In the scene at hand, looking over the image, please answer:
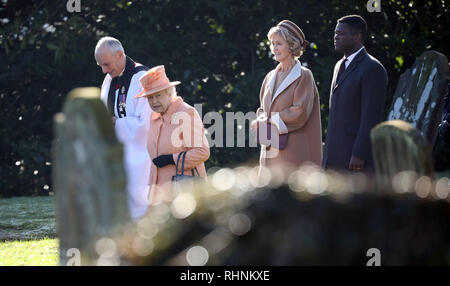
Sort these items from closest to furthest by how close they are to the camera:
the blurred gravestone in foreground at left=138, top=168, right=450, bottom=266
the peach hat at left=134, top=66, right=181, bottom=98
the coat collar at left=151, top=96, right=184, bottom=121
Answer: the blurred gravestone in foreground at left=138, top=168, right=450, bottom=266 → the peach hat at left=134, top=66, right=181, bottom=98 → the coat collar at left=151, top=96, right=184, bottom=121

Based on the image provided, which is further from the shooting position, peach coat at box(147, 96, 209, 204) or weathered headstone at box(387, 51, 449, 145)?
peach coat at box(147, 96, 209, 204)

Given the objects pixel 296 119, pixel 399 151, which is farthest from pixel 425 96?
pixel 399 151

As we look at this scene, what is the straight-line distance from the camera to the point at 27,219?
8906mm

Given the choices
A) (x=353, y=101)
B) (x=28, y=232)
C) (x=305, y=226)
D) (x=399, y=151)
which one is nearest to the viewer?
(x=305, y=226)

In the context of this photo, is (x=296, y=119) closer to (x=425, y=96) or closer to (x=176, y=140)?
(x=176, y=140)

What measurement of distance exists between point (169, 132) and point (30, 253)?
158 cm

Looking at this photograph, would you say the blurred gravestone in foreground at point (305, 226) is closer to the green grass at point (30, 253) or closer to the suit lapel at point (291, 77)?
the green grass at point (30, 253)

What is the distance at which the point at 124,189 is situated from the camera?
220 centimetres

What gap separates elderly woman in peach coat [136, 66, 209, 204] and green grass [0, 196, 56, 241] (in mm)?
2123

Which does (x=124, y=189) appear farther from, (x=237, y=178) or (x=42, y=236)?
(x=42, y=236)

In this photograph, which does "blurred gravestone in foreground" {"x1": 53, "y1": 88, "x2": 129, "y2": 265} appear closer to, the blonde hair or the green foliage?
the blonde hair

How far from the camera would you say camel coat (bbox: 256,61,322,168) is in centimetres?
642

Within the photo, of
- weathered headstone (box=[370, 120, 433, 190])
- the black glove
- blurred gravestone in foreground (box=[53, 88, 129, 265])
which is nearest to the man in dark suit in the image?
the black glove

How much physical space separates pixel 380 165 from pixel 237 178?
64 centimetres
